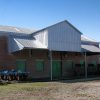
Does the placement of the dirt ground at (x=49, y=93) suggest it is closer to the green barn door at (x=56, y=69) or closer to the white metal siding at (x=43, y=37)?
the white metal siding at (x=43, y=37)

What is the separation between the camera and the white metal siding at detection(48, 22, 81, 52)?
109 ft

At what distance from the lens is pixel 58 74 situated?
37562 millimetres

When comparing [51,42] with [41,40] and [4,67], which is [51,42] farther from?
[4,67]

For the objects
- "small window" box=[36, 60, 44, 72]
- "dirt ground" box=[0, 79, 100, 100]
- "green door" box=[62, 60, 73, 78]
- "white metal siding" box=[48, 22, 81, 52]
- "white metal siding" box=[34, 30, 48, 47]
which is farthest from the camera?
Result: "green door" box=[62, 60, 73, 78]

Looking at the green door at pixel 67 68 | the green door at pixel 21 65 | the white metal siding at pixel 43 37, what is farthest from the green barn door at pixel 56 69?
the green door at pixel 21 65

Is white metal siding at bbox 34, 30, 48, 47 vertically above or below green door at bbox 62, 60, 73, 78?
above

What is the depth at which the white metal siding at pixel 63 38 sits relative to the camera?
3331 cm

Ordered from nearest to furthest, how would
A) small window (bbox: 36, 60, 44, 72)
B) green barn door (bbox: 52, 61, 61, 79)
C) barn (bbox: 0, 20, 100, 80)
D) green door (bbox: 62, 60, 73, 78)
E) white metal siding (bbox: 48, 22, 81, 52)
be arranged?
barn (bbox: 0, 20, 100, 80) < white metal siding (bbox: 48, 22, 81, 52) < small window (bbox: 36, 60, 44, 72) < green barn door (bbox: 52, 61, 61, 79) < green door (bbox: 62, 60, 73, 78)

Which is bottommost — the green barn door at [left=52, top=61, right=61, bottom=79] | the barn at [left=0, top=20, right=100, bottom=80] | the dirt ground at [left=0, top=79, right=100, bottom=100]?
the dirt ground at [left=0, top=79, right=100, bottom=100]

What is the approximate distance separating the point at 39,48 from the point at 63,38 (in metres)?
3.66

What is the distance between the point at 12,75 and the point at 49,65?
7.56m

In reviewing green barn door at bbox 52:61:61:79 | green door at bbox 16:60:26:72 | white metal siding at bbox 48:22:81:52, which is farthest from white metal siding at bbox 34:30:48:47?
green barn door at bbox 52:61:61:79

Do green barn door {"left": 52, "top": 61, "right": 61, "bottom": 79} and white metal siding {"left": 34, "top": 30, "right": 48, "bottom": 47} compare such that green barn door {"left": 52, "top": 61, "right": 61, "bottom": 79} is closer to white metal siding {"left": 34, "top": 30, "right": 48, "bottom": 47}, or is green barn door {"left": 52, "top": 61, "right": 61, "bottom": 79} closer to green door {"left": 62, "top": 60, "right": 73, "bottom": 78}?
green door {"left": 62, "top": 60, "right": 73, "bottom": 78}

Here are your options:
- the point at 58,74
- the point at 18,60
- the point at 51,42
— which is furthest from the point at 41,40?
the point at 58,74
